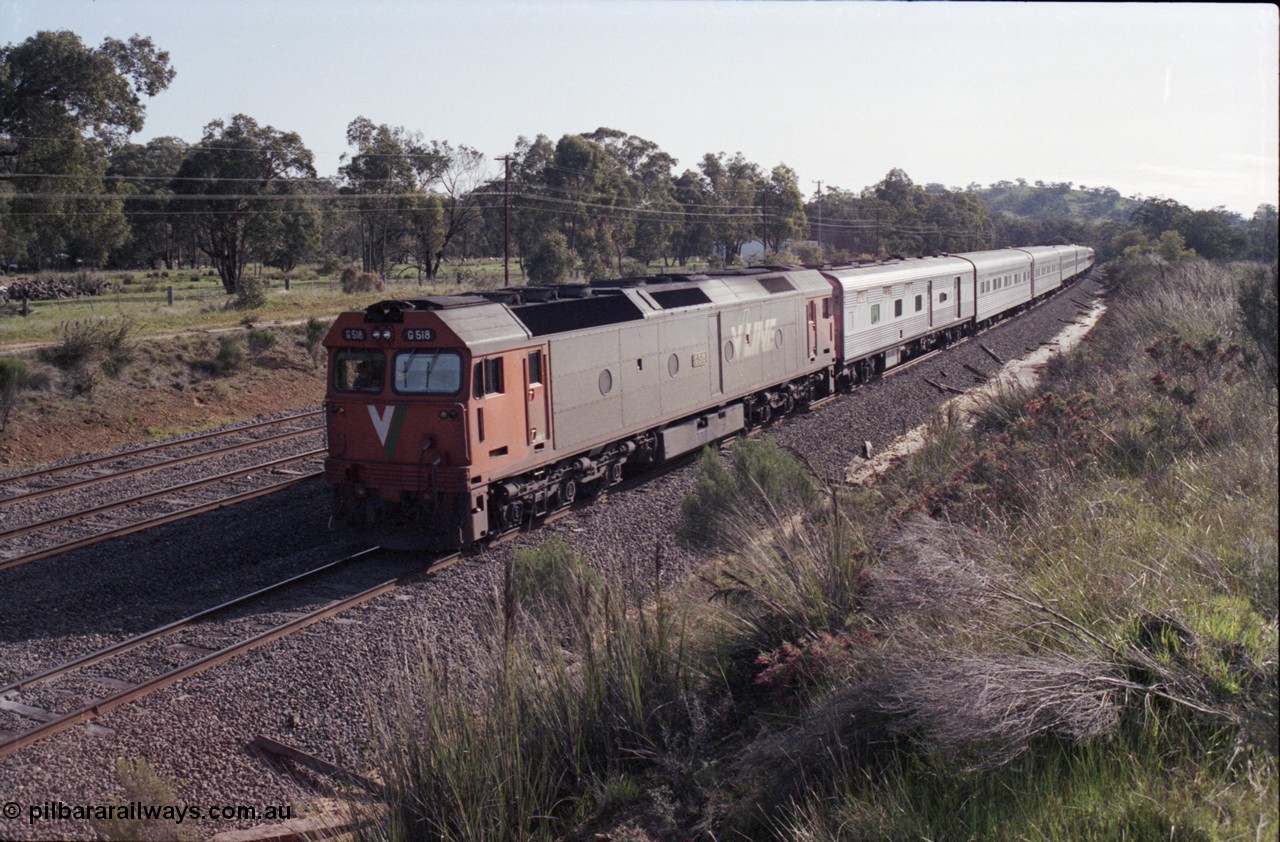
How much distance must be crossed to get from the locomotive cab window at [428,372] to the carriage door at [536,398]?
116 centimetres

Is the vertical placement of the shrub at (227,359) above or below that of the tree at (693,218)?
below

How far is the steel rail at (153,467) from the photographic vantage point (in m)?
14.8

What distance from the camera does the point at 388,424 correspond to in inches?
456

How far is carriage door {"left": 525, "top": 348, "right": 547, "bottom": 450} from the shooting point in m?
12.1

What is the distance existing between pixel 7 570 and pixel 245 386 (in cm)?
1392

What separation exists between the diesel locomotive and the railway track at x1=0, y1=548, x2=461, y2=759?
0.92 m

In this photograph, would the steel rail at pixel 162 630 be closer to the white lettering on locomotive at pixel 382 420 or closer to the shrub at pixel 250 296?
the white lettering on locomotive at pixel 382 420

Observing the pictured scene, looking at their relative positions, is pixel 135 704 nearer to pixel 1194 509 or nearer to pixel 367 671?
pixel 367 671

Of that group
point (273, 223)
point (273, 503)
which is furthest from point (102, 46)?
point (273, 503)

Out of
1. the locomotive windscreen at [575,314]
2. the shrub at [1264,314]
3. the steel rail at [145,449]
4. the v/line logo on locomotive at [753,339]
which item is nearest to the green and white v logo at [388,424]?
the locomotive windscreen at [575,314]

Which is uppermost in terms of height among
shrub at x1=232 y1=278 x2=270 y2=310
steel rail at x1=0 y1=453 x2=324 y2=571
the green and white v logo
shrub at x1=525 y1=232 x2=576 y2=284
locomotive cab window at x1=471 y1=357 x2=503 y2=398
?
shrub at x1=525 y1=232 x2=576 y2=284

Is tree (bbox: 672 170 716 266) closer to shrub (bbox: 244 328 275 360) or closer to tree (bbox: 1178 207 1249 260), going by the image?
tree (bbox: 1178 207 1249 260)

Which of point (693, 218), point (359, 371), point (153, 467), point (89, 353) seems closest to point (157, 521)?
point (153, 467)

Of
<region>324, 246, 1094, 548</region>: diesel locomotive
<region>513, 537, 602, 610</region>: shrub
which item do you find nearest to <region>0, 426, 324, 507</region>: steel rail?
<region>324, 246, 1094, 548</region>: diesel locomotive
